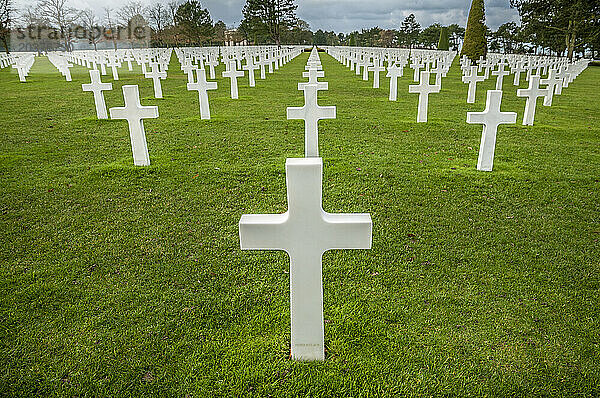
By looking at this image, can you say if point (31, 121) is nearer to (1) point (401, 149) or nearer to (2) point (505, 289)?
(1) point (401, 149)

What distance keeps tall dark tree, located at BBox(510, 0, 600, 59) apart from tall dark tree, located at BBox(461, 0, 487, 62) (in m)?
5.92

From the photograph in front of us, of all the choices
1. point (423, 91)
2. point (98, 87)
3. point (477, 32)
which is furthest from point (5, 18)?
point (423, 91)

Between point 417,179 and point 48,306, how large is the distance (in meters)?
4.51

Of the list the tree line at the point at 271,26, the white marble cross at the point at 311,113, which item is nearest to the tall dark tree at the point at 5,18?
the tree line at the point at 271,26

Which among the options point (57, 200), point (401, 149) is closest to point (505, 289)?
point (401, 149)

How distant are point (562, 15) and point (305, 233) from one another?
36.0 m

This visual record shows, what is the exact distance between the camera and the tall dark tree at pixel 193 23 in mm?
45312

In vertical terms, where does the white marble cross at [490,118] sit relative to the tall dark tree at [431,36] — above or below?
below

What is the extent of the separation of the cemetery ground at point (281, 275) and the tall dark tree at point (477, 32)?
916 inches

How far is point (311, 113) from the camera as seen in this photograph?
240 inches

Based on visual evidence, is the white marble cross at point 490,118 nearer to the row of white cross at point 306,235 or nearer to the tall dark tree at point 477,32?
the row of white cross at point 306,235

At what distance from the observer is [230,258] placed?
3672 mm

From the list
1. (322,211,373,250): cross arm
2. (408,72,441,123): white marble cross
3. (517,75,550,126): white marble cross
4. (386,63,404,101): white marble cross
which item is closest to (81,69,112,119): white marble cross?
(408,72,441,123): white marble cross

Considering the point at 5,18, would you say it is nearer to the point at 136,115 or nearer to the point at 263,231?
the point at 136,115
